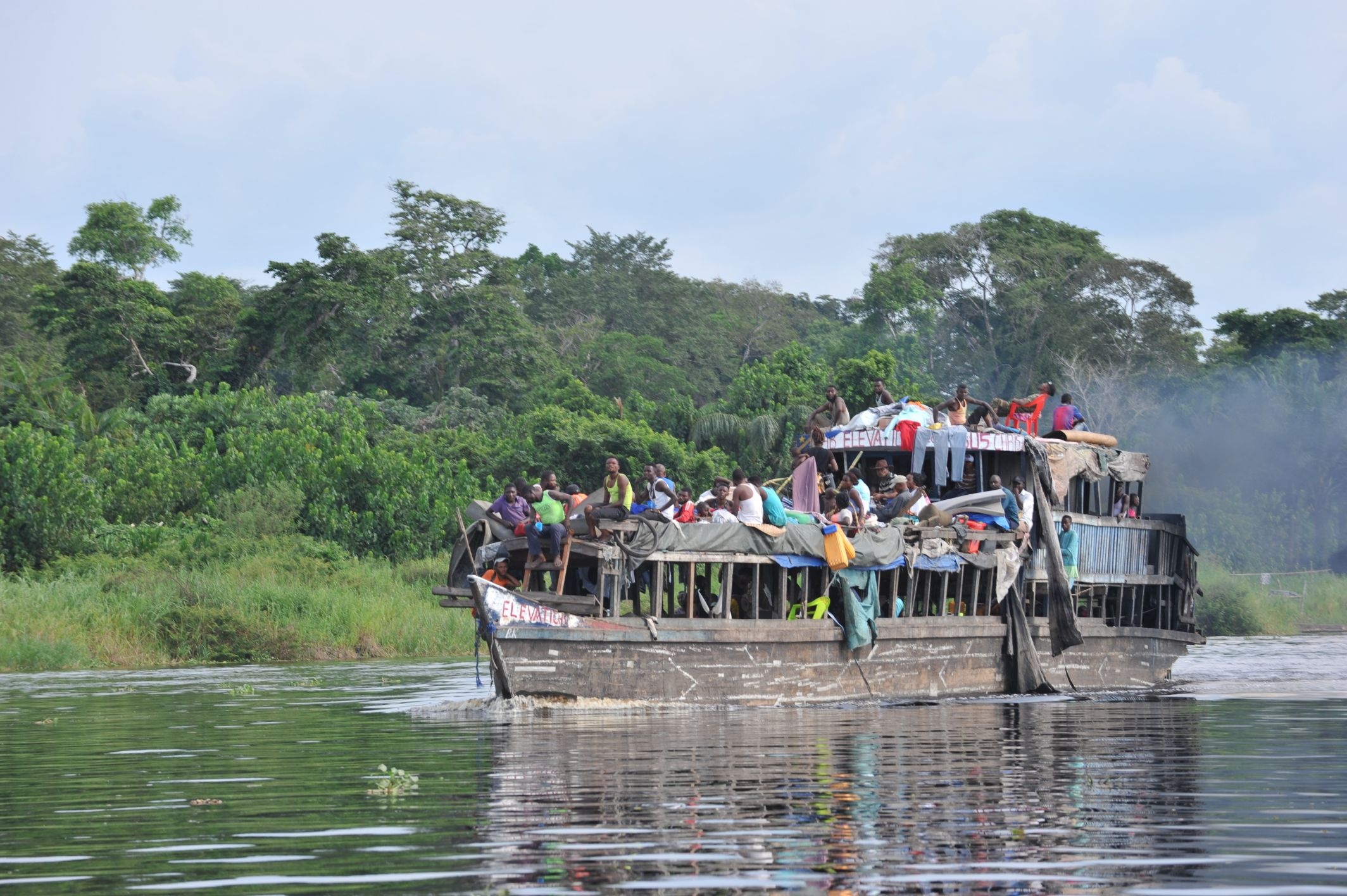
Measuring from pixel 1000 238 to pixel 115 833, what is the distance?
53.8 metres

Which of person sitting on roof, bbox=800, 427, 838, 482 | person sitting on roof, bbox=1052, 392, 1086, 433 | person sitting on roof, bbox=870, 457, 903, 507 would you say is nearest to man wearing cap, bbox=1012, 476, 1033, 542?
person sitting on roof, bbox=870, 457, 903, 507

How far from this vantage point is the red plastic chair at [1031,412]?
75.5 ft

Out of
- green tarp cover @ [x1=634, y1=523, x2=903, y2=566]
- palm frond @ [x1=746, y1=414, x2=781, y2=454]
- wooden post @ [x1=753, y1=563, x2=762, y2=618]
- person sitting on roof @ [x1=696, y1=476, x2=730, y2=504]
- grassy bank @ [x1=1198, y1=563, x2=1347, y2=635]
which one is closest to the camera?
green tarp cover @ [x1=634, y1=523, x2=903, y2=566]

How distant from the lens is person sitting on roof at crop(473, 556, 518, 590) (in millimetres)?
18656

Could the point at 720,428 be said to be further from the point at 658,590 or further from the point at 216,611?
the point at 658,590

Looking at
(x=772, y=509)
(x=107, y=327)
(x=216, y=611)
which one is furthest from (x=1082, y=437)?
(x=107, y=327)

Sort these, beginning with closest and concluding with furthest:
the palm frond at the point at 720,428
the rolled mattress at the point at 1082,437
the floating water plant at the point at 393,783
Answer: the floating water plant at the point at 393,783
the rolled mattress at the point at 1082,437
the palm frond at the point at 720,428

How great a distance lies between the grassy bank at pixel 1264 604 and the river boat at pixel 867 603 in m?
17.7

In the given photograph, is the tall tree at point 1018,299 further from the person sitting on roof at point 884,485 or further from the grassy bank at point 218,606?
the person sitting on roof at point 884,485

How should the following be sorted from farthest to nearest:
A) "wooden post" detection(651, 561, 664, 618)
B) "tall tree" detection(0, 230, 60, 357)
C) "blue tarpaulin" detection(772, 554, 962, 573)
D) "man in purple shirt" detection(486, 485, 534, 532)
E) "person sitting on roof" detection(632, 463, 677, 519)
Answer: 1. "tall tree" detection(0, 230, 60, 357)
2. "person sitting on roof" detection(632, 463, 677, 519)
3. "blue tarpaulin" detection(772, 554, 962, 573)
4. "man in purple shirt" detection(486, 485, 534, 532)
5. "wooden post" detection(651, 561, 664, 618)

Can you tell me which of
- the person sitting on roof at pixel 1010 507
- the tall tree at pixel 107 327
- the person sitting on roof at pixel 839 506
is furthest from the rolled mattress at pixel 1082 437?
the tall tree at pixel 107 327

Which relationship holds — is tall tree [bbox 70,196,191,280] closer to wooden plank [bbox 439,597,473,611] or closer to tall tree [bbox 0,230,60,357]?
tall tree [bbox 0,230,60,357]

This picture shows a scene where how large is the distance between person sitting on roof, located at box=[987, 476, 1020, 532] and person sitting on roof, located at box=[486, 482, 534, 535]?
21.3 feet

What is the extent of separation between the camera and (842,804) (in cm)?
1025
